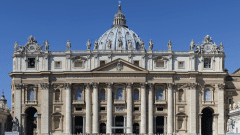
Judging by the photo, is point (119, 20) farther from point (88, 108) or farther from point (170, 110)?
point (170, 110)

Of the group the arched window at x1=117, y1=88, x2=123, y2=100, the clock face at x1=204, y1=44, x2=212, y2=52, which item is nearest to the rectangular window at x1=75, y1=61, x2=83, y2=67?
the arched window at x1=117, y1=88, x2=123, y2=100

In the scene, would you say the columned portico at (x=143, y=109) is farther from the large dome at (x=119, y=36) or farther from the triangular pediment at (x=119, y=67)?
the large dome at (x=119, y=36)

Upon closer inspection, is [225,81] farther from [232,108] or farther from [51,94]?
[51,94]

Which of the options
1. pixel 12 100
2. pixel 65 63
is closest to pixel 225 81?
pixel 65 63

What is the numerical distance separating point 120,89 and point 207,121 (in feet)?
64.2

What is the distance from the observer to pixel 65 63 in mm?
95875

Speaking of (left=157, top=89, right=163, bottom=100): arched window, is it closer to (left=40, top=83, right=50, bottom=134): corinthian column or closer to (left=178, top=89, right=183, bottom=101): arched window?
(left=178, top=89, right=183, bottom=101): arched window

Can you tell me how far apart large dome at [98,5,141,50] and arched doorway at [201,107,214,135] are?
3852 centimetres

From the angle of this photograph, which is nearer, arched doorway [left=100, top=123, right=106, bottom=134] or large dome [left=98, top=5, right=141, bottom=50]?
arched doorway [left=100, top=123, right=106, bottom=134]

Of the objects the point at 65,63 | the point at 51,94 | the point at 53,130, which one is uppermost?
the point at 65,63

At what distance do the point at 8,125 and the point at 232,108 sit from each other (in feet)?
147

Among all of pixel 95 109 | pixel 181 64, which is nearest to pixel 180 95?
pixel 181 64

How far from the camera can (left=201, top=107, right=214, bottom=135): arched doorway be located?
3834 inches

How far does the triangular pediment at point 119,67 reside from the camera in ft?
308
